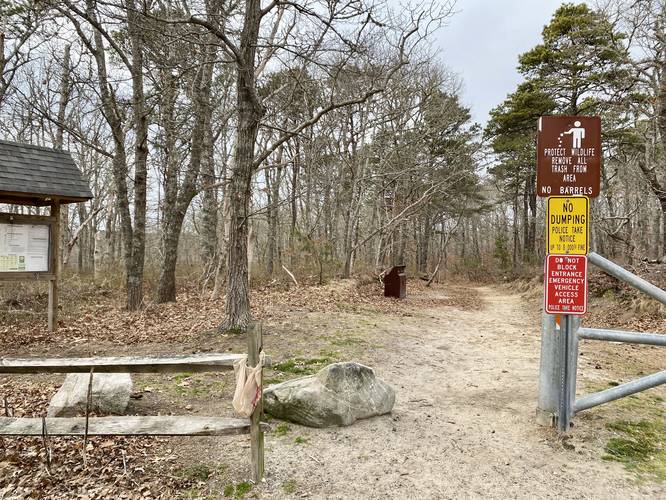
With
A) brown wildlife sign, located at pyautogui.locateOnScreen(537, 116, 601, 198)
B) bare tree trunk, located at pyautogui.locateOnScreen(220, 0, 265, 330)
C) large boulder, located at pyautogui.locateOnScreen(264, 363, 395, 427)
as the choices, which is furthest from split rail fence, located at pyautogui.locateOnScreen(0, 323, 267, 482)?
bare tree trunk, located at pyautogui.locateOnScreen(220, 0, 265, 330)

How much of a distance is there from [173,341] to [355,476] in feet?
17.3

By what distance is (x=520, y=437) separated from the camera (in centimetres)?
416

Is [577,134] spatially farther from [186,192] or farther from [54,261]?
[186,192]

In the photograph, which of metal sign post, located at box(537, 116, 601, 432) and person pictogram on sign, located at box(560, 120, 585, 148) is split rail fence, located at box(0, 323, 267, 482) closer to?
metal sign post, located at box(537, 116, 601, 432)

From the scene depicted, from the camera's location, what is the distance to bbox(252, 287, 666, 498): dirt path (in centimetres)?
333

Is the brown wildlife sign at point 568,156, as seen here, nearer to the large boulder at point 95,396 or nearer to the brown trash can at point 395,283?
the large boulder at point 95,396

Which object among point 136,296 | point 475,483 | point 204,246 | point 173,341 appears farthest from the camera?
point 204,246

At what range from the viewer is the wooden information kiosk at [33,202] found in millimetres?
7566

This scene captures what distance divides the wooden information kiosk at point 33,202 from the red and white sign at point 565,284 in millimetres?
8211

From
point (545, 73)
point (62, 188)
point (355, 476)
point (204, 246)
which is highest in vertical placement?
point (545, 73)

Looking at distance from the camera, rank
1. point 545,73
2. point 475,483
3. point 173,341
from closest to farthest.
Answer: point 475,483
point 173,341
point 545,73

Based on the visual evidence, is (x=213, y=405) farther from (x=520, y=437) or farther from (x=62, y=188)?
(x=62, y=188)

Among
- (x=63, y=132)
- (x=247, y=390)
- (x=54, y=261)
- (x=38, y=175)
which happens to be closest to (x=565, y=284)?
(x=247, y=390)

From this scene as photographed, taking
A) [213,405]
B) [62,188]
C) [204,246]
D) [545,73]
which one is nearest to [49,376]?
[213,405]
